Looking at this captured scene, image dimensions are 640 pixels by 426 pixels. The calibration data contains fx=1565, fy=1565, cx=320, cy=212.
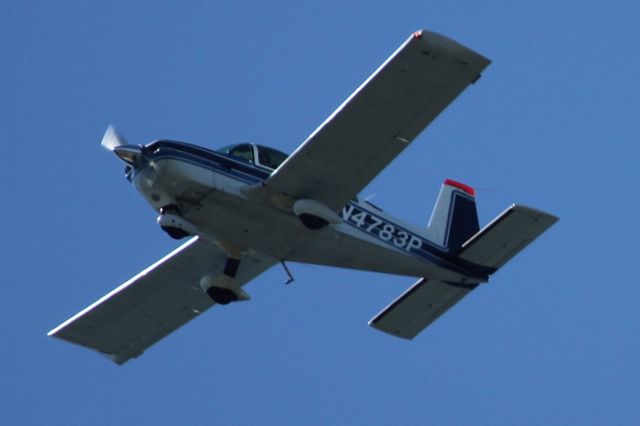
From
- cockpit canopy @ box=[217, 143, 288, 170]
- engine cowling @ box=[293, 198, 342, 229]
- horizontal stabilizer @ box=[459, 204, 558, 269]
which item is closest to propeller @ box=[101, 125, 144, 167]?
cockpit canopy @ box=[217, 143, 288, 170]

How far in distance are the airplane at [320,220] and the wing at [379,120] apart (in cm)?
2

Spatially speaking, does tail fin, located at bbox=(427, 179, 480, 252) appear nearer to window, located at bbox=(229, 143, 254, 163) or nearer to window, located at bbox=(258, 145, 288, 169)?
window, located at bbox=(258, 145, 288, 169)

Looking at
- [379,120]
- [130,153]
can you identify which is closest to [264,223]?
[130,153]

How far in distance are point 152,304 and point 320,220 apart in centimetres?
533

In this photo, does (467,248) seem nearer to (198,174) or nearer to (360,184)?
(360,184)

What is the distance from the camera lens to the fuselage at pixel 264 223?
2630 centimetres

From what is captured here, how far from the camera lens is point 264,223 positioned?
88.3ft

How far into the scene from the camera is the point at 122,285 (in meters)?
30.0

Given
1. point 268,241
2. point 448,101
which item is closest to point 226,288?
point 268,241

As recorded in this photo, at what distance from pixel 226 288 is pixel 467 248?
4.47 meters

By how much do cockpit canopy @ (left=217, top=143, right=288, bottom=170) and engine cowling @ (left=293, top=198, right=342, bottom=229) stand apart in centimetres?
108

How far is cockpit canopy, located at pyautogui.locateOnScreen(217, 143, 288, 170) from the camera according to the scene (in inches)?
1057

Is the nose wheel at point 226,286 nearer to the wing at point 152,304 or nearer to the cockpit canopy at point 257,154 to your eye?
the wing at point 152,304

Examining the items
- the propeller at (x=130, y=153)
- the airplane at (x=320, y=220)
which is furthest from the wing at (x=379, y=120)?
the propeller at (x=130, y=153)
